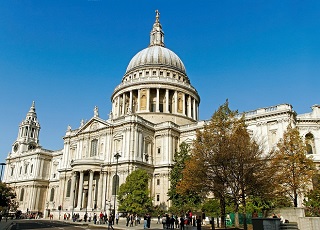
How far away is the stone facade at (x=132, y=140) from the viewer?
167 feet

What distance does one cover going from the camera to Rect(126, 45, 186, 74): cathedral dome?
76.2 meters

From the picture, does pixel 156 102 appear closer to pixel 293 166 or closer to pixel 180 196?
pixel 180 196

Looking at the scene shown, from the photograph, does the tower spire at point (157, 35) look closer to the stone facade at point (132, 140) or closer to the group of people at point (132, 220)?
the stone facade at point (132, 140)

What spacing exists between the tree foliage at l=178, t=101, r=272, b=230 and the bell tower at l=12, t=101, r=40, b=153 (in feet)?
227

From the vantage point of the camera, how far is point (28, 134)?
8850cm

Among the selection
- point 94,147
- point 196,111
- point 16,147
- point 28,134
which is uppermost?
point 196,111

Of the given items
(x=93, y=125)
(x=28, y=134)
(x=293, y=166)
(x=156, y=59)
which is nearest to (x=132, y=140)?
(x=93, y=125)

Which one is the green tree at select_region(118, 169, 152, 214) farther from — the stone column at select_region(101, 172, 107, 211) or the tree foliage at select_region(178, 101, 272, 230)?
the tree foliage at select_region(178, 101, 272, 230)

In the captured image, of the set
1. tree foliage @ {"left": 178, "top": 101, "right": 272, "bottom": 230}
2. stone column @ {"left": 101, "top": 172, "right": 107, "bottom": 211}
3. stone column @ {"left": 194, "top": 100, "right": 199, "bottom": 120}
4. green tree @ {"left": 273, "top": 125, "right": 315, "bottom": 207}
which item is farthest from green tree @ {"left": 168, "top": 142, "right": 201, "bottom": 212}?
stone column @ {"left": 194, "top": 100, "right": 199, "bottom": 120}

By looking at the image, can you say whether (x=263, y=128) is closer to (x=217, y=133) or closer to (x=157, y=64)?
(x=217, y=133)

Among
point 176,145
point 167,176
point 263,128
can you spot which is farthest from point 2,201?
point 263,128

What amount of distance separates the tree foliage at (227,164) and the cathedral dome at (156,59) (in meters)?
47.0

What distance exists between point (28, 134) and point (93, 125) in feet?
124

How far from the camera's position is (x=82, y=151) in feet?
198
